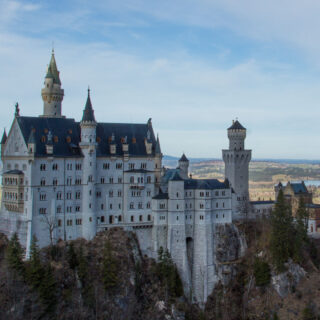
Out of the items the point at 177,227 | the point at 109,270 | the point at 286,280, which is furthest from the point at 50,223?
the point at 286,280

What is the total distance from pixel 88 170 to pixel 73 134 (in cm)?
713

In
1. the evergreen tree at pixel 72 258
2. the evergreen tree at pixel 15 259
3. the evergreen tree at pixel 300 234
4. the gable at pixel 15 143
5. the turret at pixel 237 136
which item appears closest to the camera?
the evergreen tree at pixel 15 259

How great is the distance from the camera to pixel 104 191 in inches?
3610

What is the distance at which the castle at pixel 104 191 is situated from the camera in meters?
85.1

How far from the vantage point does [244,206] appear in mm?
103062

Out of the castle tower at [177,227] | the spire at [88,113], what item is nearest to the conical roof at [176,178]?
the castle tower at [177,227]

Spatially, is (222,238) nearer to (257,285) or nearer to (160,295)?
(257,285)

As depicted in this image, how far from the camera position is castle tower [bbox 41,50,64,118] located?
97.5 metres

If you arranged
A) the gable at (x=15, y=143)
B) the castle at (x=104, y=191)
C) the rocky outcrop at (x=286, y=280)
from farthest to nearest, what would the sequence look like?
the rocky outcrop at (x=286, y=280)
the gable at (x=15, y=143)
the castle at (x=104, y=191)

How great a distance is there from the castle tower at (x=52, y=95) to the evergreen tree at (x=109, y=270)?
29378mm

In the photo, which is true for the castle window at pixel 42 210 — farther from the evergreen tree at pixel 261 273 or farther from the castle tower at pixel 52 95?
the evergreen tree at pixel 261 273

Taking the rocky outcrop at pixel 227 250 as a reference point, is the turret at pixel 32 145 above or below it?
above

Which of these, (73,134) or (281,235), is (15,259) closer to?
(73,134)

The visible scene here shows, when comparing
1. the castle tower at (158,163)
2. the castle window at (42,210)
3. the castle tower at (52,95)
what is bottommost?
the castle window at (42,210)
